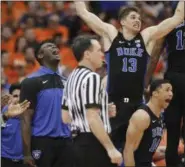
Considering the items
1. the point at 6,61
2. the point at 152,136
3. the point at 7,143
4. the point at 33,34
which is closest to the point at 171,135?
the point at 152,136

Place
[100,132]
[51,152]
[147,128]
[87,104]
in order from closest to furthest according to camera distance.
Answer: [100,132] → [87,104] → [147,128] → [51,152]

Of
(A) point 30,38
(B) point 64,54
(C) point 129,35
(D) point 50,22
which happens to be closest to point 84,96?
(C) point 129,35

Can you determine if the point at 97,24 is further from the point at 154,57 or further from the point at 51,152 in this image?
the point at 51,152

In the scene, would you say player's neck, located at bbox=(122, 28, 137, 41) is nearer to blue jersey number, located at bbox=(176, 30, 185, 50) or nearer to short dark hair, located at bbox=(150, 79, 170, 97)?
blue jersey number, located at bbox=(176, 30, 185, 50)

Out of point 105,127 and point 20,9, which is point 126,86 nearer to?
point 105,127

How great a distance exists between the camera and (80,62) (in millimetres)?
7812

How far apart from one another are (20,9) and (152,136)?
34.4 feet

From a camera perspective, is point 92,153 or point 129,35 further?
point 129,35

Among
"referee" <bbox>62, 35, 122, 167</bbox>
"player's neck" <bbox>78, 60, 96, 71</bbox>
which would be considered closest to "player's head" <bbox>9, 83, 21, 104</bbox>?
"referee" <bbox>62, 35, 122, 167</bbox>

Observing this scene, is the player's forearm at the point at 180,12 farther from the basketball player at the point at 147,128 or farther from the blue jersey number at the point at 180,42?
the basketball player at the point at 147,128

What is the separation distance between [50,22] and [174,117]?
8563mm

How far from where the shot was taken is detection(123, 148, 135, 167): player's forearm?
8.85m

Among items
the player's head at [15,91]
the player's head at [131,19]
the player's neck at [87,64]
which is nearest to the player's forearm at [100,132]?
the player's neck at [87,64]

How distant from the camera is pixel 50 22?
17594 mm
